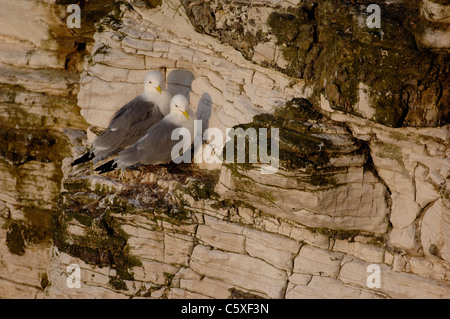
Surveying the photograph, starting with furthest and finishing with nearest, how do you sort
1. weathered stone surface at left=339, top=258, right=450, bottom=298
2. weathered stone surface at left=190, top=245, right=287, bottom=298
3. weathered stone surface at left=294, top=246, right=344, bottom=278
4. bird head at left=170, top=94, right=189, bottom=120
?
bird head at left=170, top=94, right=189, bottom=120 → weathered stone surface at left=190, top=245, right=287, bottom=298 → weathered stone surface at left=294, top=246, right=344, bottom=278 → weathered stone surface at left=339, top=258, right=450, bottom=298

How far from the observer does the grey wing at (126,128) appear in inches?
282

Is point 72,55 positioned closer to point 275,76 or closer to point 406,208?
point 275,76

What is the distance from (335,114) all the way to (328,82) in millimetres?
364

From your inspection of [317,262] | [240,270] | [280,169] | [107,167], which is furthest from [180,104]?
[317,262]

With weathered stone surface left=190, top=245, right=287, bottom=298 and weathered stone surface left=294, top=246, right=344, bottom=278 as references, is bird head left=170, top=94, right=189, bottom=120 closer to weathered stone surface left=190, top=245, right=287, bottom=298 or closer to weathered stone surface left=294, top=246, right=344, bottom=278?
weathered stone surface left=190, top=245, right=287, bottom=298

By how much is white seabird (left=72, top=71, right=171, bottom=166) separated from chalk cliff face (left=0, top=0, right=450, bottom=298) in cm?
36

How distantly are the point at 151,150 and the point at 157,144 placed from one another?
0.35 feet

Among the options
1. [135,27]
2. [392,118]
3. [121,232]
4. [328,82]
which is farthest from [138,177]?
[392,118]

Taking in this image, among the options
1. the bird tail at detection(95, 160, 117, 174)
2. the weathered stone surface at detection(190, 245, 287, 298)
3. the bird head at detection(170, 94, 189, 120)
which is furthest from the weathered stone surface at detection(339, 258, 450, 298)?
the bird tail at detection(95, 160, 117, 174)

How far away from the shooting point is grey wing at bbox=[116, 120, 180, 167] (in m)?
6.80

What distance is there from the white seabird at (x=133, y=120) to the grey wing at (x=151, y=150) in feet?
1.15

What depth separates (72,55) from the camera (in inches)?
357

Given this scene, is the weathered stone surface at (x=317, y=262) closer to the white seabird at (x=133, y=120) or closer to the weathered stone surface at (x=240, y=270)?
the weathered stone surface at (x=240, y=270)

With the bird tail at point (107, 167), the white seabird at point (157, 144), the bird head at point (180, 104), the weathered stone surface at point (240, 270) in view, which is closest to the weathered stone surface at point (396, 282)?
the weathered stone surface at point (240, 270)
